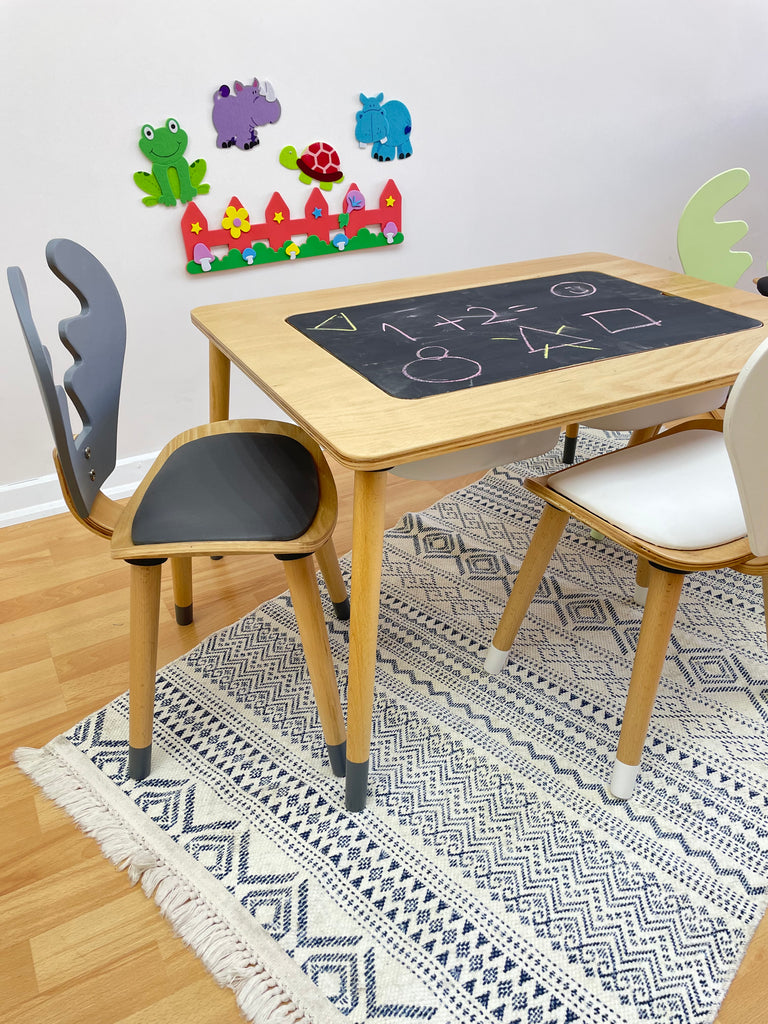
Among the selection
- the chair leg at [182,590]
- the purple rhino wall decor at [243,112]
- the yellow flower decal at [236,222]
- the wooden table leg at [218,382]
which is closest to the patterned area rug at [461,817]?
the chair leg at [182,590]

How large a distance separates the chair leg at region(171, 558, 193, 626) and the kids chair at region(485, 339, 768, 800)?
2.40ft

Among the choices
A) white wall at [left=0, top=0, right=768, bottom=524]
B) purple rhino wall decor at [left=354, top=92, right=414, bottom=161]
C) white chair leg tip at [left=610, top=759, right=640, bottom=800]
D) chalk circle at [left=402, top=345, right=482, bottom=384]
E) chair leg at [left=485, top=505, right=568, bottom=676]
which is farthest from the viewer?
purple rhino wall decor at [left=354, top=92, right=414, bottom=161]

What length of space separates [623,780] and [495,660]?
0.36 metres

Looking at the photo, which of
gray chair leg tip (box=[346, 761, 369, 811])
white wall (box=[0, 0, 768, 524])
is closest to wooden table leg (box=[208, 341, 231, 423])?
white wall (box=[0, 0, 768, 524])

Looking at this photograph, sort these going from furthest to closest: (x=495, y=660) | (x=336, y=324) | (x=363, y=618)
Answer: (x=495, y=660)
(x=336, y=324)
(x=363, y=618)

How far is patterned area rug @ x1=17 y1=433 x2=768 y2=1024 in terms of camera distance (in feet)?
3.60

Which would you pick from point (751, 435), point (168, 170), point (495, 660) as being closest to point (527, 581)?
point (495, 660)

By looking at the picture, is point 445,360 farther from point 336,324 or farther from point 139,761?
point 139,761

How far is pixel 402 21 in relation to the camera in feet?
7.41

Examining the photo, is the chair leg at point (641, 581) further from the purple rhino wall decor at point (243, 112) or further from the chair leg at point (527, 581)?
the purple rhino wall decor at point (243, 112)

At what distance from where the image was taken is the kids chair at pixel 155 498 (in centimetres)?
117

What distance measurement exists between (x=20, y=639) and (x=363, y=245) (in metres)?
1.46

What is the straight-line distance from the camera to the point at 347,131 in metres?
2.28

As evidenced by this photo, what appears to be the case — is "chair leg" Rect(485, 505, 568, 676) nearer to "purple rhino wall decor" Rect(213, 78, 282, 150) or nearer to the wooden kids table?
the wooden kids table
